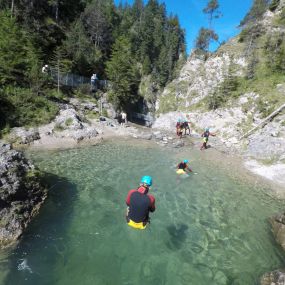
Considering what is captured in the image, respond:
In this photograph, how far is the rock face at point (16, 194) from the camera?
10289 mm

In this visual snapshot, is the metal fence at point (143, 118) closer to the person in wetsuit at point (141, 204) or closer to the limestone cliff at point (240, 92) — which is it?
the limestone cliff at point (240, 92)

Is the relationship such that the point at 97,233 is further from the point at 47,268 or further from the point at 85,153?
the point at 85,153

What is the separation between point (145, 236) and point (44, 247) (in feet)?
15.1

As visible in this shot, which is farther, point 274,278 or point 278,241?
point 278,241

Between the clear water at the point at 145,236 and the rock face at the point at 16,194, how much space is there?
1.74 ft

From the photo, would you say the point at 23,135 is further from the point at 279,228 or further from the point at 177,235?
the point at 279,228

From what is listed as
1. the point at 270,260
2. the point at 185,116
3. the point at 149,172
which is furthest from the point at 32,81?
the point at 270,260

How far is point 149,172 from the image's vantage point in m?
21.0

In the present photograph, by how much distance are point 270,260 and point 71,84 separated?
42471mm

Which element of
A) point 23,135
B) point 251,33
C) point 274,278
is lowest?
point 23,135

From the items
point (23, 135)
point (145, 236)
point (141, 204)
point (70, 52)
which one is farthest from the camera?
point (70, 52)

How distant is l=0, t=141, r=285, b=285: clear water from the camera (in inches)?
362

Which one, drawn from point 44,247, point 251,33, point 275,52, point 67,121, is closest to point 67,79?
point 67,121

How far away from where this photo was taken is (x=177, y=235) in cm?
1216
